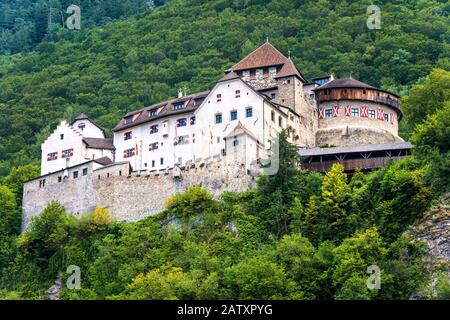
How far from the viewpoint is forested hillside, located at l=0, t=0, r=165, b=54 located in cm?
15762

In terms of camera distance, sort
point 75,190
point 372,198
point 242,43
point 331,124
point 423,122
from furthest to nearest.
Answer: point 242,43 < point 331,124 < point 75,190 < point 423,122 < point 372,198

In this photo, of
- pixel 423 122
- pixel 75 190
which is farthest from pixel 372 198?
pixel 75 190

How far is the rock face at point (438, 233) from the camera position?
6350 cm

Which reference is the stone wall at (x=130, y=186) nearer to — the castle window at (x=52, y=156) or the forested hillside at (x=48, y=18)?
the castle window at (x=52, y=156)

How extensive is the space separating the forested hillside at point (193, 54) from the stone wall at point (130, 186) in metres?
32.9

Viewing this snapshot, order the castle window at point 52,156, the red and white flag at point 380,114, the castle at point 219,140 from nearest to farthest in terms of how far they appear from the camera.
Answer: the castle at point 219,140, the castle window at point 52,156, the red and white flag at point 380,114

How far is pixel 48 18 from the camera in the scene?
159625 mm

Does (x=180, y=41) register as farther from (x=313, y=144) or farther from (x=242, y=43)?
(x=313, y=144)

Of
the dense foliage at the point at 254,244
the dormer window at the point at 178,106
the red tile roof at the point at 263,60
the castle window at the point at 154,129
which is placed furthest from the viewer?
the red tile roof at the point at 263,60

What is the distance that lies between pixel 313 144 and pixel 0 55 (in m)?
82.1

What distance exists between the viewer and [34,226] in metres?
77.6

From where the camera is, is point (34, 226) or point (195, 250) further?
point (34, 226)

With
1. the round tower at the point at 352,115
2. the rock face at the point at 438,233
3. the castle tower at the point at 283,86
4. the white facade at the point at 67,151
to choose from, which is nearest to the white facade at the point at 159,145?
the white facade at the point at 67,151

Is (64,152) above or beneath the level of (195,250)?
above
